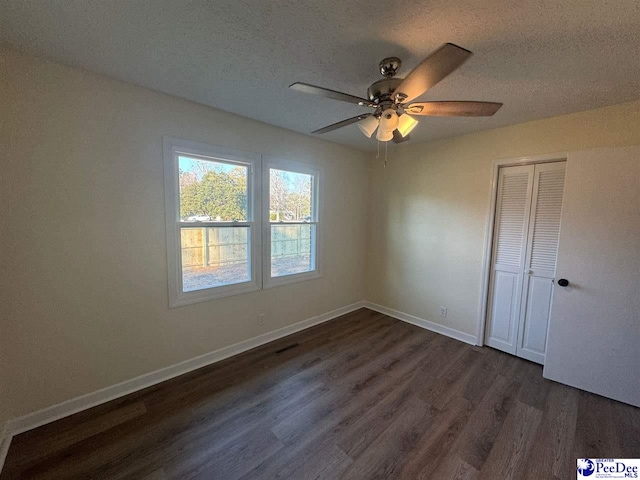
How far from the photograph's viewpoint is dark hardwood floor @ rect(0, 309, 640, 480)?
1525mm

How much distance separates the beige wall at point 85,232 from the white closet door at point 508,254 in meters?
2.91

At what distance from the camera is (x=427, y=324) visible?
3455 mm

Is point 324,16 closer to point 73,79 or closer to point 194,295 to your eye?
point 73,79

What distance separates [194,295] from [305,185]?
1.80 meters

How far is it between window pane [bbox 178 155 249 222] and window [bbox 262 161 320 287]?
285 millimetres

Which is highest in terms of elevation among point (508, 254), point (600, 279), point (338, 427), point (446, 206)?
point (446, 206)

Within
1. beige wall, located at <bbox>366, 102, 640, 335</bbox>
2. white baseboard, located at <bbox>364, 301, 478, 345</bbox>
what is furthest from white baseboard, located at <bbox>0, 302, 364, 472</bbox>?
beige wall, located at <bbox>366, 102, 640, 335</bbox>

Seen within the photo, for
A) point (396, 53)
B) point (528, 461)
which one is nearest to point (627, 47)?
point (396, 53)

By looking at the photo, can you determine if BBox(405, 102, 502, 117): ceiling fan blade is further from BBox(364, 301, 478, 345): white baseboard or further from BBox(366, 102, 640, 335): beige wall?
BBox(364, 301, 478, 345): white baseboard

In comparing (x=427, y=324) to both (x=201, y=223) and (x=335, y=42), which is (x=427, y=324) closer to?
(x=201, y=223)

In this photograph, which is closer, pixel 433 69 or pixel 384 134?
pixel 433 69

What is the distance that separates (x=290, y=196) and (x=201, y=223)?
111cm

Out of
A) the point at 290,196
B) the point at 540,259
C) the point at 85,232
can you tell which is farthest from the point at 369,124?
the point at 540,259

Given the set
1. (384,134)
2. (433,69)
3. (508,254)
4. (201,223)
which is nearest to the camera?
(433,69)
